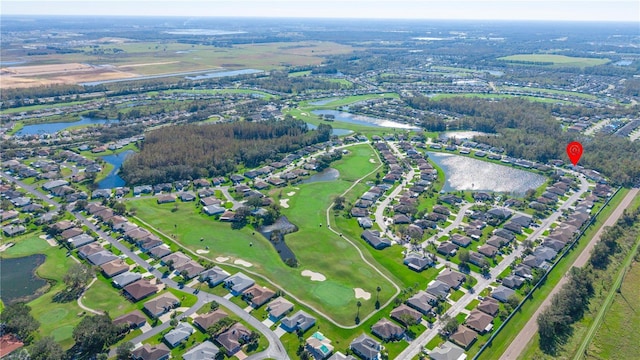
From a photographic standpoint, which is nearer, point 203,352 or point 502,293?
point 203,352

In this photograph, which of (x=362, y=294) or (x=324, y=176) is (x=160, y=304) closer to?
(x=362, y=294)

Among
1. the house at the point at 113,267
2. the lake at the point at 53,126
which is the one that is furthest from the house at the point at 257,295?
the lake at the point at 53,126

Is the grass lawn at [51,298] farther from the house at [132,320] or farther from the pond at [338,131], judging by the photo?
the pond at [338,131]

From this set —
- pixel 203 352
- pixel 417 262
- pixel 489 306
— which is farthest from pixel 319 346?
pixel 489 306

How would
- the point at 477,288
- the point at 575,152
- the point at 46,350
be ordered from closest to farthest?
the point at 46,350 → the point at 477,288 → the point at 575,152

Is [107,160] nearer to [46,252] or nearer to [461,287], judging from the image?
[46,252]

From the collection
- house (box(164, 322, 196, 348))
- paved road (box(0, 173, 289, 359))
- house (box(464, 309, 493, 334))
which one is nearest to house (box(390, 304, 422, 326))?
house (box(464, 309, 493, 334))
